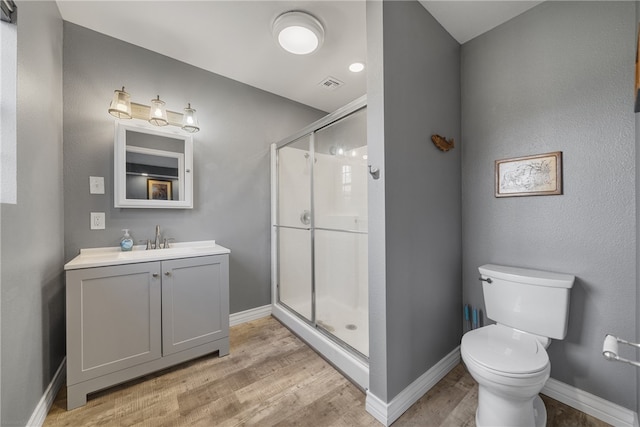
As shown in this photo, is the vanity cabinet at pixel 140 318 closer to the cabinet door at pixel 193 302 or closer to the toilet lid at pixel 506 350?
the cabinet door at pixel 193 302

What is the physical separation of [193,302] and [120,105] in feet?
4.98

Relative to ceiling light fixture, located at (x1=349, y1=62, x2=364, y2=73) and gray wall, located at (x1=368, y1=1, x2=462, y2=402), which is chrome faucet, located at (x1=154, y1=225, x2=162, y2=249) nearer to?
gray wall, located at (x1=368, y1=1, x2=462, y2=402)

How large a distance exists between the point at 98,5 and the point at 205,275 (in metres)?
1.96

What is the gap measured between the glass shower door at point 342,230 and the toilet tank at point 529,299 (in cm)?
84

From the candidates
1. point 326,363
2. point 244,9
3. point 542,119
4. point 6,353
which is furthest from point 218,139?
point 542,119

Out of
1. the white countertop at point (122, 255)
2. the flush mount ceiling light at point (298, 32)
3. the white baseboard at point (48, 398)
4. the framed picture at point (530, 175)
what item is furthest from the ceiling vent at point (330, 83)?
the white baseboard at point (48, 398)

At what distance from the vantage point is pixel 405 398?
1422mm

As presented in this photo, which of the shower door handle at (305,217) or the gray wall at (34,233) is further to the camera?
the shower door handle at (305,217)

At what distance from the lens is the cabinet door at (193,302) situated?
1.72m

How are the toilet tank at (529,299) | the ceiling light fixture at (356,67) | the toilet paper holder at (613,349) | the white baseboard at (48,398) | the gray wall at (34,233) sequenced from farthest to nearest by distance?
the ceiling light fixture at (356,67)
the toilet tank at (529,299)
the white baseboard at (48,398)
the gray wall at (34,233)
the toilet paper holder at (613,349)

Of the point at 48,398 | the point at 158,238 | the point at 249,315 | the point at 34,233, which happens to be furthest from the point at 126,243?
the point at 249,315

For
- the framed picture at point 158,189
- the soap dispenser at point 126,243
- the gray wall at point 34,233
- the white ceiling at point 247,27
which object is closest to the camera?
the gray wall at point 34,233

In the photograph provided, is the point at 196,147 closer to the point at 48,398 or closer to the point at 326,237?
the point at 326,237

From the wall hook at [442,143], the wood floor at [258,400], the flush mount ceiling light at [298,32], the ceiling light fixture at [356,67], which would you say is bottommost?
the wood floor at [258,400]
